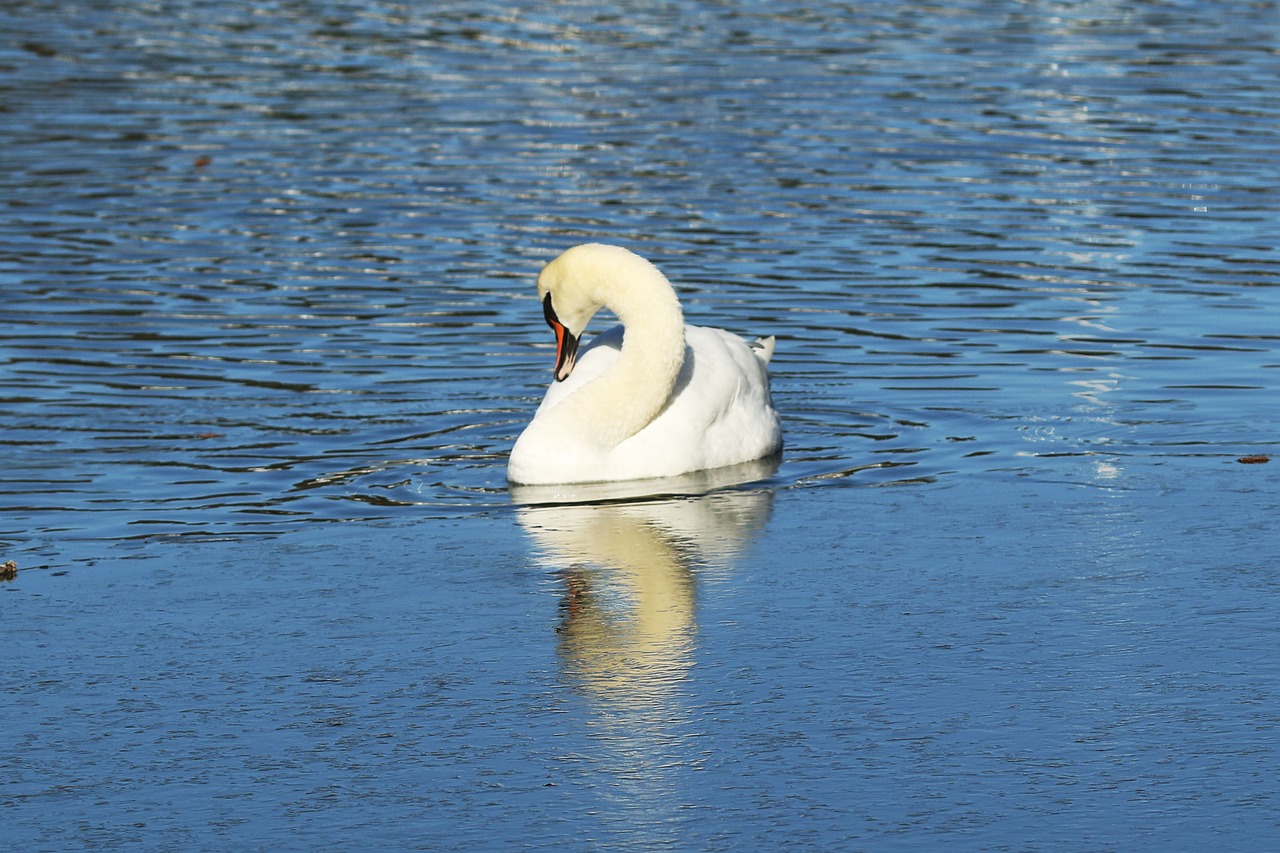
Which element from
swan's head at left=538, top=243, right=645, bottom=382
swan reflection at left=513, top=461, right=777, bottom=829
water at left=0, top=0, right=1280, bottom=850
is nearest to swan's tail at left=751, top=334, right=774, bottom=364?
water at left=0, top=0, right=1280, bottom=850

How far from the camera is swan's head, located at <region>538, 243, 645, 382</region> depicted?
10.0m

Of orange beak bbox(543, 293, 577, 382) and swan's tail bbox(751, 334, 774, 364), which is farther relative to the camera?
swan's tail bbox(751, 334, 774, 364)

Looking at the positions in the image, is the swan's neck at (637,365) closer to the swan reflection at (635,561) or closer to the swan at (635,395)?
the swan at (635,395)

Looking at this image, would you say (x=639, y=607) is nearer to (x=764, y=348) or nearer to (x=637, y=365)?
(x=637, y=365)

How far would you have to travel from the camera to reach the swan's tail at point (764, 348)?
35.5 feet

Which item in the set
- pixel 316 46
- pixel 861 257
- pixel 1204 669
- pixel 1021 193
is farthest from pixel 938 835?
pixel 316 46

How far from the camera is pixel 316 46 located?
89.6ft

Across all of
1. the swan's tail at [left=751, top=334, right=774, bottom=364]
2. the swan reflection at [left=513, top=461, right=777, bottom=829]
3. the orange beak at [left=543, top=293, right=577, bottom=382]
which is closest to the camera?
the swan reflection at [left=513, top=461, right=777, bottom=829]

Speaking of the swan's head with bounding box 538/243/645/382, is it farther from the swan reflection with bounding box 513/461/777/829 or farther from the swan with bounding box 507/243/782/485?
the swan reflection with bounding box 513/461/777/829

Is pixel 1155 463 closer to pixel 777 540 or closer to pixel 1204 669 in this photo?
pixel 777 540

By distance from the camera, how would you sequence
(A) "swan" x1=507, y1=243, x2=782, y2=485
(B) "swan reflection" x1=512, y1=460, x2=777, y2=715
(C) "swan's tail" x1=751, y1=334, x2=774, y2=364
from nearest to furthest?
(B) "swan reflection" x1=512, y1=460, x2=777, y2=715
(A) "swan" x1=507, y1=243, x2=782, y2=485
(C) "swan's tail" x1=751, y1=334, x2=774, y2=364

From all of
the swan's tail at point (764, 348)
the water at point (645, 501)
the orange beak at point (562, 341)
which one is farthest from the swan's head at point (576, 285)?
the swan's tail at point (764, 348)

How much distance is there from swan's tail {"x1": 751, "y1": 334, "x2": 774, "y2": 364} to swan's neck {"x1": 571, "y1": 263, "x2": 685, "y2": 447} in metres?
0.87

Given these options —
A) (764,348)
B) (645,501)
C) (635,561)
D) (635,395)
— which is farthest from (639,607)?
(764,348)
